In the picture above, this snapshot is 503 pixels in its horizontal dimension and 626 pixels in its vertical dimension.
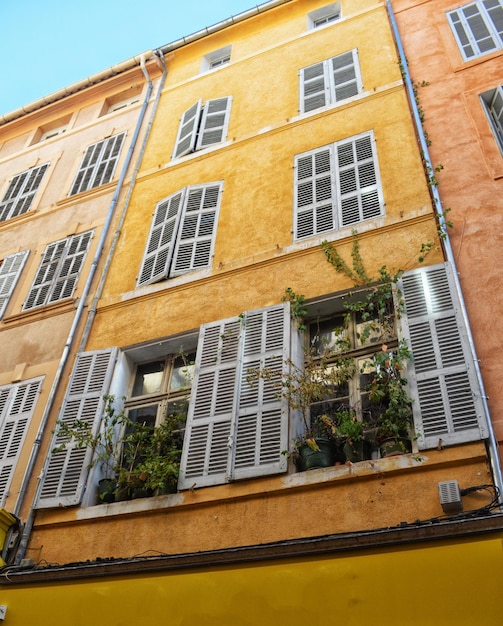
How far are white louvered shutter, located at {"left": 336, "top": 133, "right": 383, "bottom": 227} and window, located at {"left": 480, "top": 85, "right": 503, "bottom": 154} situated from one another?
5.31 ft

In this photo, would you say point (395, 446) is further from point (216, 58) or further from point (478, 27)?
point (216, 58)

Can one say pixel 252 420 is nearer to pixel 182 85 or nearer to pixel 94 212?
pixel 94 212

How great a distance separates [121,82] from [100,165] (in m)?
3.48

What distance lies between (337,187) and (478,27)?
13.5ft

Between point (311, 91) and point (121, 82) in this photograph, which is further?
point (121, 82)

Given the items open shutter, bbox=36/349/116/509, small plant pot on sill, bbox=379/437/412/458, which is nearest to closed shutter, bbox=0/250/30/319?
open shutter, bbox=36/349/116/509

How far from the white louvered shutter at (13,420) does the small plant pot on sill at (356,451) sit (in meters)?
4.02

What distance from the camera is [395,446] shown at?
5934mm

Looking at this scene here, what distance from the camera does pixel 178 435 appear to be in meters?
7.36

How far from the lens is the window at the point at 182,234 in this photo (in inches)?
360

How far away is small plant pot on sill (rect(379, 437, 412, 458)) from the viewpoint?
588 cm

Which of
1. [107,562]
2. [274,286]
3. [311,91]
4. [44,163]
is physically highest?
[44,163]

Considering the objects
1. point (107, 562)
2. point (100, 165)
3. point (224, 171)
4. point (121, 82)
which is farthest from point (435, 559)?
point (121, 82)

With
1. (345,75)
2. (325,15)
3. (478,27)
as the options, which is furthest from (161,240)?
(325,15)
